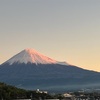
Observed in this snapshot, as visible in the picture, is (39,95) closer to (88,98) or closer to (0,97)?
(0,97)

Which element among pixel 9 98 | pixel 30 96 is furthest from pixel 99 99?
pixel 9 98

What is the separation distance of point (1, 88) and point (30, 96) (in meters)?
7.86

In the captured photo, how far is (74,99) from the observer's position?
145m

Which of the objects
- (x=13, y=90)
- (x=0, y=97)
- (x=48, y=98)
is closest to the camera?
(x=0, y=97)

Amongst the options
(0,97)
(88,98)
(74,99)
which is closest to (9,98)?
(0,97)

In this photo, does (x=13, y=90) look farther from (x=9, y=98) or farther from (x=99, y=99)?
(x=99, y=99)

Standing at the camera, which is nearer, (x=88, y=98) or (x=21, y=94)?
(x=21, y=94)

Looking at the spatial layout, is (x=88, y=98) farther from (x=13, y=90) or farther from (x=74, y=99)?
(x=13, y=90)

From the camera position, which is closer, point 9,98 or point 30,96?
point 9,98

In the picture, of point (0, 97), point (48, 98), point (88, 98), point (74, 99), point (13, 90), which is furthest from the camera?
point (88, 98)

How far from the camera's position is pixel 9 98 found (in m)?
109

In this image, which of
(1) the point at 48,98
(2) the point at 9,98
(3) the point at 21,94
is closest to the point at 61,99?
(1) the point at 48,98

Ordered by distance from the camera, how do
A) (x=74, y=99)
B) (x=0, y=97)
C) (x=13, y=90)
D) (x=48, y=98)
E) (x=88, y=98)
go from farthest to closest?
(x=88, y=98) < (x=74, y=99) < (x=48, y=98) < (x=13, y=90) < (x=0, y=97)

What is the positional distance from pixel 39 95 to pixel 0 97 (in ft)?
60.1
